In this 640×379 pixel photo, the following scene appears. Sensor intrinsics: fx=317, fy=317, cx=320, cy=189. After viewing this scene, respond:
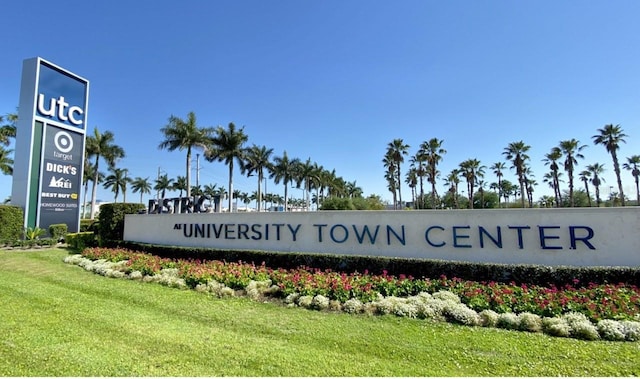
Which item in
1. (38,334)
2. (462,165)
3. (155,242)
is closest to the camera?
(38,334)

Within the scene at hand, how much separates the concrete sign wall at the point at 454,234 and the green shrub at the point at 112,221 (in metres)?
6.81

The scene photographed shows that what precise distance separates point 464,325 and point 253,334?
3.92 metres

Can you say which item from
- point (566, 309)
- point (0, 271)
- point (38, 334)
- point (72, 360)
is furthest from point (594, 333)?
point (0, 271)

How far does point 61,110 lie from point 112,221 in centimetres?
826

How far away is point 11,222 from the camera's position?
16.7 m

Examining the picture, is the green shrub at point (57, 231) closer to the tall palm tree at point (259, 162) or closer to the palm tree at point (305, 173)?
the tall palm tree at point (259, 162)

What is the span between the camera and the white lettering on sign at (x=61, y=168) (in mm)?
18750

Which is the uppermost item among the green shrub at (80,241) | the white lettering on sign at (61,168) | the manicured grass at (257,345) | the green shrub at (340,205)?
the white lettering on sign at (61,168)

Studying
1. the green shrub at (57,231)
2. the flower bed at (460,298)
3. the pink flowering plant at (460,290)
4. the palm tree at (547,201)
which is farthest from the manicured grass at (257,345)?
the palm tree at (547,201)

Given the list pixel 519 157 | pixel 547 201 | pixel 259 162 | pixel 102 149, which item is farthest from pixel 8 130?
pixel 547 201

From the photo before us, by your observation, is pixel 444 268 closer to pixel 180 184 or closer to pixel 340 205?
pixel 340 205

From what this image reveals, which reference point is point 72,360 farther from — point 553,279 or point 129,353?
point 553,279

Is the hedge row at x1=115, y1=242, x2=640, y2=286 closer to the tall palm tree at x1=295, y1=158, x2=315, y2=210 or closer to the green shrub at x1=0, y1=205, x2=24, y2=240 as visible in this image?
A: the green shrub at x1=0, y1=205, x2=24, y2=240

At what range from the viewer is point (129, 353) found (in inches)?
174
